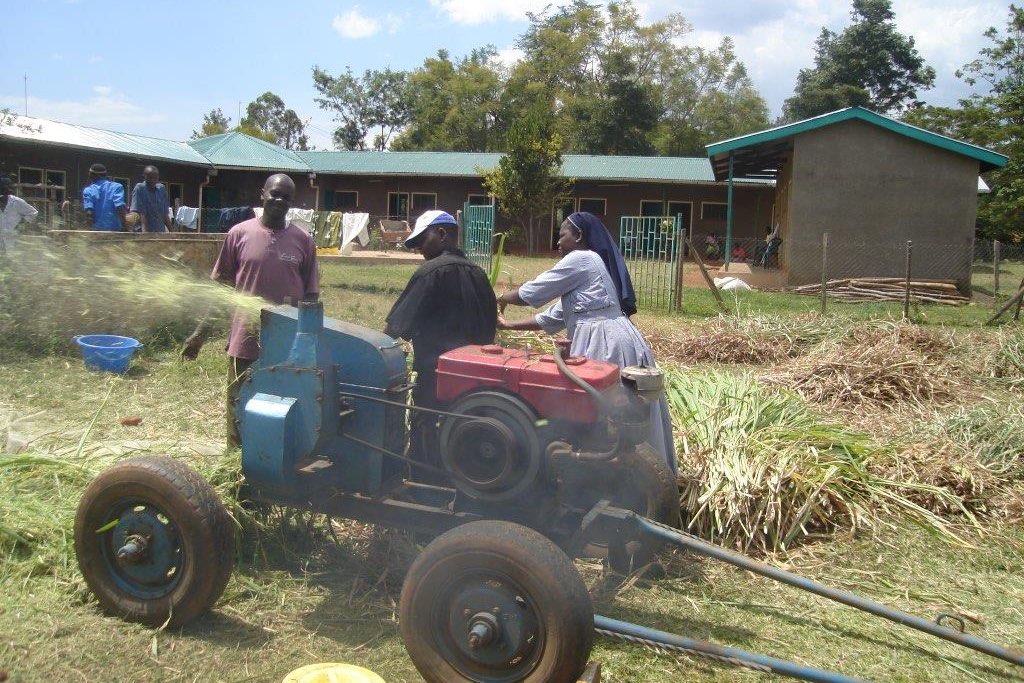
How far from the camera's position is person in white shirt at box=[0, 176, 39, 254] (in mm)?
8784

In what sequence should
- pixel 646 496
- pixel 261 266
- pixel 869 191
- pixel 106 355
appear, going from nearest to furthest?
pixel 646 496 < pixel 261 266 < pixel 106 355 < pixel 869 191

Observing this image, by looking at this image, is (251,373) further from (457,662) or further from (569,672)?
(569,672)

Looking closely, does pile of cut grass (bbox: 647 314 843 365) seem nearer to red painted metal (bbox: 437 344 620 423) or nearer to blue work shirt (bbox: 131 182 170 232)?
blue work shirt (bbox: 131 182 170 232)

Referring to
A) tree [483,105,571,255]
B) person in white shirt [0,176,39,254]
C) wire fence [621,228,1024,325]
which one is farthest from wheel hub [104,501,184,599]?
tree [483,105,571,255]

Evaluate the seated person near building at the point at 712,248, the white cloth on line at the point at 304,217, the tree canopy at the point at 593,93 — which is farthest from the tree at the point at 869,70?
the white cloth on line at the point at 304,217

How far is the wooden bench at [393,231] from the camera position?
3027 cm

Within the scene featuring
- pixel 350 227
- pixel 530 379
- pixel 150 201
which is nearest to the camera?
pixel 530 379

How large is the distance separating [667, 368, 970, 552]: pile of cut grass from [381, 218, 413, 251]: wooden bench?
966 inches

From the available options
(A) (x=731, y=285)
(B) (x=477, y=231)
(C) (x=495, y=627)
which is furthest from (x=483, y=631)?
(A) (x=731, y=285)

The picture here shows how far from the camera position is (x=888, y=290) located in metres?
19.8

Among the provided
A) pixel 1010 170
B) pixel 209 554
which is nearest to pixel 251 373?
pixel 209 554

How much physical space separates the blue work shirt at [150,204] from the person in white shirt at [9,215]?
1.21 m

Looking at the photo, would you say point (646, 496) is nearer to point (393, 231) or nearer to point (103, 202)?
point (103, 202)

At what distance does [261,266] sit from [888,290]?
697 inches
